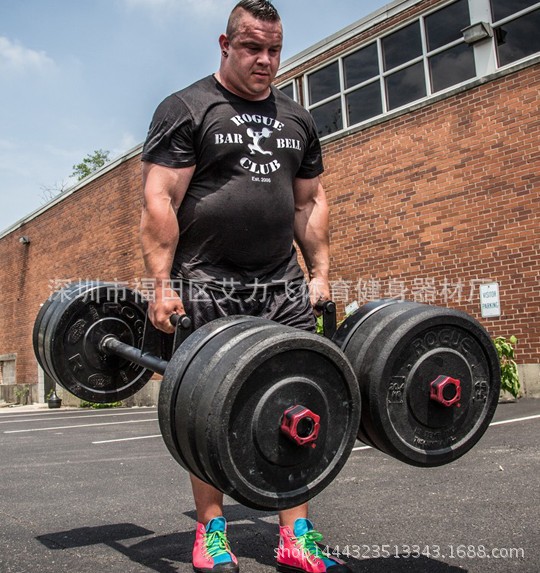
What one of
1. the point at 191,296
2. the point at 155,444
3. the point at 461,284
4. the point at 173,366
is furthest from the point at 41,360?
the point at 461,284

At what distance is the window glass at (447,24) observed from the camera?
10.3 m

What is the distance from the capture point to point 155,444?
276 inches

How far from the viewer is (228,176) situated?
2.58 metres

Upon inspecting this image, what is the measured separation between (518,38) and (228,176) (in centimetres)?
872

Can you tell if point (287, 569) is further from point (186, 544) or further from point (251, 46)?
point (251, 46)

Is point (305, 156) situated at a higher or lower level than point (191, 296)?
higher

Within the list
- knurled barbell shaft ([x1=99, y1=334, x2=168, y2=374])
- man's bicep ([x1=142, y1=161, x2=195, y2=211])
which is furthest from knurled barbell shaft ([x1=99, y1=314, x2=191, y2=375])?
man's bicep ([x1=142, y1=161, x2=195, y2=211])

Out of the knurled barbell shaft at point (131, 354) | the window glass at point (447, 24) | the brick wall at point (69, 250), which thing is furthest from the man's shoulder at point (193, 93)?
the brick wall at point (69, 250)

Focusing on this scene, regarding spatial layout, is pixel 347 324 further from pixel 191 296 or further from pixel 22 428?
pixel 22 428

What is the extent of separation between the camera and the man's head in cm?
250

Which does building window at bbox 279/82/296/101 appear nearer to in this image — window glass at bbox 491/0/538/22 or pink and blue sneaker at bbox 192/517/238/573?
window glass at bbox 491/0/538/22

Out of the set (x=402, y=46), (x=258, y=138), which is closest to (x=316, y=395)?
(x=258, y=138)

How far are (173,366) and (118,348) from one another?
3.20ft

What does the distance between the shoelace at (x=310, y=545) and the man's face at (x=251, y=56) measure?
179 centimetres
